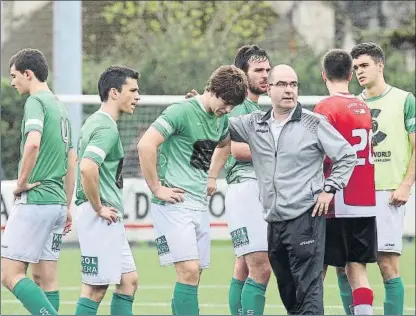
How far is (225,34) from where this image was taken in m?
27.0

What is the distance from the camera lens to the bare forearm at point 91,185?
834cm

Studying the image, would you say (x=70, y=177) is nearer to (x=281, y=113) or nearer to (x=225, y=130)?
(x=225, y=130)

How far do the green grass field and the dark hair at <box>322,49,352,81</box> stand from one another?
2.90 m

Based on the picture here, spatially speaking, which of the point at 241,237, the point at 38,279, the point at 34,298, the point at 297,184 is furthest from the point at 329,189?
the point at 38,279

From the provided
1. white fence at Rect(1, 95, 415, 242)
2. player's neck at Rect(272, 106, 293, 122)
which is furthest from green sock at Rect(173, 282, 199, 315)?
white fence at Rect(1, 95, 415, 242)

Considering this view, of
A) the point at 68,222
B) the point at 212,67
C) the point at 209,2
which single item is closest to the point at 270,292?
the point at 68,222

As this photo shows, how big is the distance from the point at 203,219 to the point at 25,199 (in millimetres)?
1232

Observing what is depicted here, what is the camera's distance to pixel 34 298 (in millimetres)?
8891

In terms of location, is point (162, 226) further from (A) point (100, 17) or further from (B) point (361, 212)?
(A) point (100, 17)

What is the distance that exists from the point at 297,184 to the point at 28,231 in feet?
6.55

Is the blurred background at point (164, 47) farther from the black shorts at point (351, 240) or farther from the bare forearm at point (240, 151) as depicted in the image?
the black shorts at point (351, 240)

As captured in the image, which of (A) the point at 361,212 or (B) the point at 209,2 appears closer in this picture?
(A) the point at 361,212

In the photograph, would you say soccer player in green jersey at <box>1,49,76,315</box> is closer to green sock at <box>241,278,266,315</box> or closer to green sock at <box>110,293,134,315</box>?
green sock at <box>110,293,134,315</box>

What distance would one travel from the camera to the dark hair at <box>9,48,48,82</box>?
30.0ft
